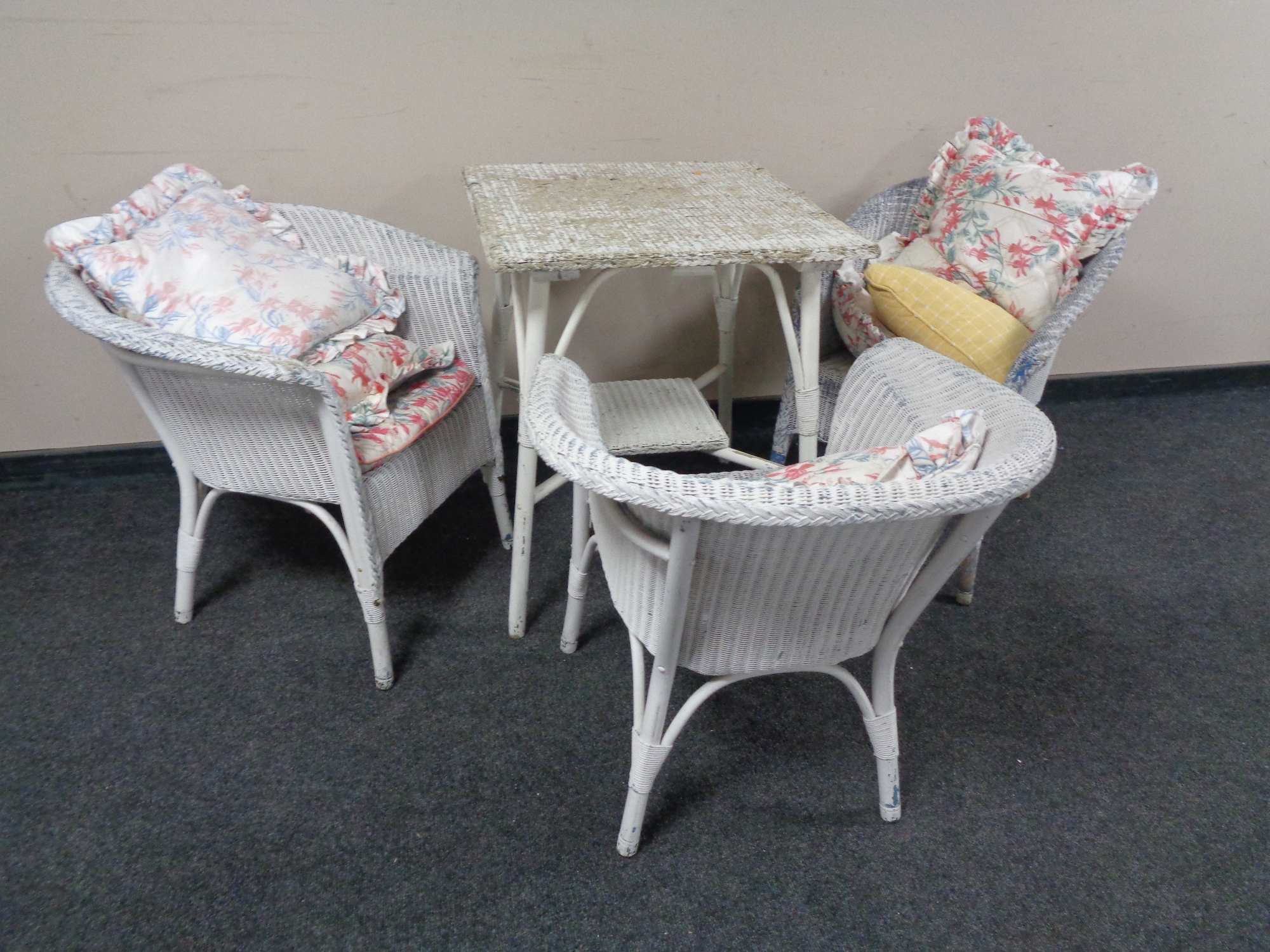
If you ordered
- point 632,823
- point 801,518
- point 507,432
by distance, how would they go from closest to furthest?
1. point 801,518
2. point 632,823
3. point 507,432

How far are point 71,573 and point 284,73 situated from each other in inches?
42.8

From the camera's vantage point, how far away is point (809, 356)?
1351mm

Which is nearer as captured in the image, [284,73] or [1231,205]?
[284,73]

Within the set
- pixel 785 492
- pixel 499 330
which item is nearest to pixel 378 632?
pixel 499 330

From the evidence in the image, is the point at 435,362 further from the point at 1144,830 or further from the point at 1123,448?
the point at 1123,448

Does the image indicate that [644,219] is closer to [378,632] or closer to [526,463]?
[526,463]

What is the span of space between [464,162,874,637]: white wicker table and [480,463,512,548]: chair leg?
206mm

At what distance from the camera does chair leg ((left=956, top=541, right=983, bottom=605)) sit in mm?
1566

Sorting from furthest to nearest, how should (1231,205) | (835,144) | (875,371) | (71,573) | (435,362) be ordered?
(1231,205) → (835,144) → (71,573) → (435,362) → (875,371)

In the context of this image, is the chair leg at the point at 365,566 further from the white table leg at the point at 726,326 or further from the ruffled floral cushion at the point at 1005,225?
the ruffled floral cushion at the point at 1005,225

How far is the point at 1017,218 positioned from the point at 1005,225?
0.08 ft

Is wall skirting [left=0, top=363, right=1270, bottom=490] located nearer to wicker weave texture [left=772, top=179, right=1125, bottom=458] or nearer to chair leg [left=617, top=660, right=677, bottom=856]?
wicker weave texture [left=772, top=179, right=1125, bottom=458]

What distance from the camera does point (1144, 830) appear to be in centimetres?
121

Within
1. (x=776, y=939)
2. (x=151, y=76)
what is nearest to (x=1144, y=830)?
(x=776, y=939)
